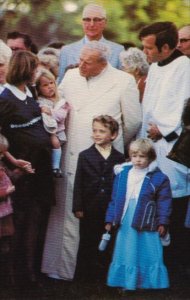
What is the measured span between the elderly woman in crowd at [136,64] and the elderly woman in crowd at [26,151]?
62 centimetres

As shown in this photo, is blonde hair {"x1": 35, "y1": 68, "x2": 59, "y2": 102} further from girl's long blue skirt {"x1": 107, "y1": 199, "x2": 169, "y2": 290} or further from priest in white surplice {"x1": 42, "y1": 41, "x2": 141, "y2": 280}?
Answer: girl's long blue skirt {"x1": 107, "y1": 199, "x2": 169, "y2": 290}

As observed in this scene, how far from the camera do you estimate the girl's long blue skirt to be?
4043mm

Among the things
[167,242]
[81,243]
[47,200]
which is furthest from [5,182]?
[167,242]

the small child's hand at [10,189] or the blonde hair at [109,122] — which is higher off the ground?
the blonde hair at [109,122]

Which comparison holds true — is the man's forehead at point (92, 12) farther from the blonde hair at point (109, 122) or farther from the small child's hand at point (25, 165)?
the small child's hand at point (25, 165)

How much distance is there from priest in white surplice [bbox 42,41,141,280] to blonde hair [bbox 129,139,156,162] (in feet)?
0.68

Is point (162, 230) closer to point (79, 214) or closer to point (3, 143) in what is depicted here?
point (79, 214)

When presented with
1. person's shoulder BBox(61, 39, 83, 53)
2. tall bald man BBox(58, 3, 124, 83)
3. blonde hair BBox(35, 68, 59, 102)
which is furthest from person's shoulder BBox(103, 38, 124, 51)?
blonde hair BBox(35, 68, 59, 102)

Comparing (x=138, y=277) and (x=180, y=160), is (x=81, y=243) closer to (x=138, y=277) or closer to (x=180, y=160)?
(x=138, y=277)

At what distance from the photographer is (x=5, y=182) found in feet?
12.9

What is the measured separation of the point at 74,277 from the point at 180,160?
3.02 ft

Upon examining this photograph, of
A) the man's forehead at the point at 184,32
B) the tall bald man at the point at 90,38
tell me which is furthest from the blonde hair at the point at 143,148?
the man's forehead at the point at 184,32

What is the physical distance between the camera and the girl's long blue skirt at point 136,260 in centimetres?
404

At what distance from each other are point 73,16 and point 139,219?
4.03ft
